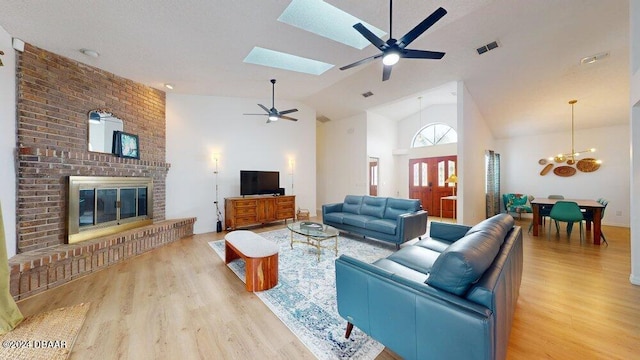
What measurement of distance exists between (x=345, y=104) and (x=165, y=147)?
16.0 feet

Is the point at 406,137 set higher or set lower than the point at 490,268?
higher

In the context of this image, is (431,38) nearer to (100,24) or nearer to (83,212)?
(100,24)

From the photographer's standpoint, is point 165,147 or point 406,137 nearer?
point 165,147

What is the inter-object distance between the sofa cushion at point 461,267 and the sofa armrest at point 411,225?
244 centimetres

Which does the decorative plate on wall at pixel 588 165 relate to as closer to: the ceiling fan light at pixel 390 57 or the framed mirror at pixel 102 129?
the ceiling fan light at pixel 390 57

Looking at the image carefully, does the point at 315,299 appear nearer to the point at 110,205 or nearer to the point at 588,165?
the point at 110,205

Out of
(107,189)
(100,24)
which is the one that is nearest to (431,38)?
(100,24)

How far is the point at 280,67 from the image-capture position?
4285 mm

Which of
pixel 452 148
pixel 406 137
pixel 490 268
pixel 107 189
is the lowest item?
pixel 490 268

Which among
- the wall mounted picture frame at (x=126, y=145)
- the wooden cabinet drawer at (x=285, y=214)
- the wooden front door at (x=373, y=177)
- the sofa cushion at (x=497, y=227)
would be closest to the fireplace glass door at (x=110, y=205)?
the wall mounted picture frame at (x=126, y=145)

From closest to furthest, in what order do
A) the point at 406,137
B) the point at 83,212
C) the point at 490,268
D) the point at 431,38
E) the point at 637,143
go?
1. the point at 490,268
2. the point at 637,143
3. the point at 83,212
4. the point at 431,38
5. the point at 406,137

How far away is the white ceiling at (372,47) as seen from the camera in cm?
263

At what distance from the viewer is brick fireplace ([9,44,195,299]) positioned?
274 cm

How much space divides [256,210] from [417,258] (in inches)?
166
